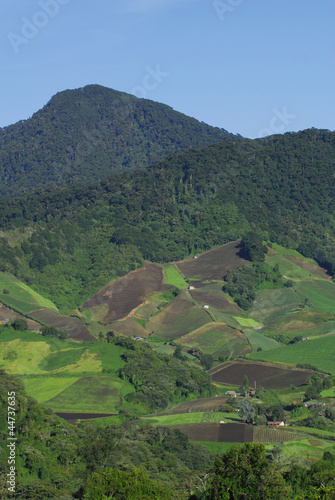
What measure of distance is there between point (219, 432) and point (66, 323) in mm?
39454

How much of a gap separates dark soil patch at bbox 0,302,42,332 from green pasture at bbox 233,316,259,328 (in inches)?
1251

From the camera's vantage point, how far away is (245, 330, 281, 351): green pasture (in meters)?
107

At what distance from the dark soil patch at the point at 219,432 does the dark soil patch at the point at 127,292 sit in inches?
1853

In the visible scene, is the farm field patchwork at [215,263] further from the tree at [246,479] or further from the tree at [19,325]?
the tree at [246,479]

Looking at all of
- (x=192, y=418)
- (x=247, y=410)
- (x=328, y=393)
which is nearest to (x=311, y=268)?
(x=328, y=393)

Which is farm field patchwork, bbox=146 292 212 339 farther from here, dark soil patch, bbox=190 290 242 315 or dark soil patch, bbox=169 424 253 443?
dark soil patch, bbox=169 424 253 443

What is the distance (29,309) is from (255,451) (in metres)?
74.6

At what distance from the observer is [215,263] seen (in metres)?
142

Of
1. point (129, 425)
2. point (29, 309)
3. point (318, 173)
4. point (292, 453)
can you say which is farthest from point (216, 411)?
point (318, 173)

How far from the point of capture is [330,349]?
100750mm

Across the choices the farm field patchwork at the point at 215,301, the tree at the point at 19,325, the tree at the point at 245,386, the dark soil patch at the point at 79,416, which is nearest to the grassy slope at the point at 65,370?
the tree at the point at 19,325

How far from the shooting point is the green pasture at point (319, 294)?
409ft

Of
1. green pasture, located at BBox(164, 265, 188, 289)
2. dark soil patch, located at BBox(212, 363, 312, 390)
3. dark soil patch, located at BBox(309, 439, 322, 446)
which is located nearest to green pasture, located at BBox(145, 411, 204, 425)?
dark soil patch, located at BBox(309, 439, 322, 446)

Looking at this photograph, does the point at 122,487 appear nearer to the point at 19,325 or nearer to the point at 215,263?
the point at 19,325
